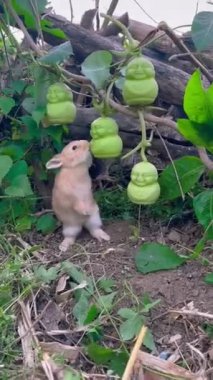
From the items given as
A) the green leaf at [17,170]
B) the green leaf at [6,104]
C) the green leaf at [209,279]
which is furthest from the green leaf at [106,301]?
the green leaf at [6,104]

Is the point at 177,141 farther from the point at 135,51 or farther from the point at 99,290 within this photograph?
the point at 99,290

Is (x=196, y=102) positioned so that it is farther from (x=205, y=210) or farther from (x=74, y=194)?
(x=74, y=194)

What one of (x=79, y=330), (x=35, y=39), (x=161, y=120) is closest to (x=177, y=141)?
(x=161, y=120)

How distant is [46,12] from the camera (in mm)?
1972

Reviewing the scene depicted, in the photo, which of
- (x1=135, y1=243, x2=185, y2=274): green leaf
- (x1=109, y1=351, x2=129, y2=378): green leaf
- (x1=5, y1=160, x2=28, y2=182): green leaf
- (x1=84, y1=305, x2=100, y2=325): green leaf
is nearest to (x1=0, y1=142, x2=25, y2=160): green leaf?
(x1=5, y1=160, x2=28, y2=182): green leaf

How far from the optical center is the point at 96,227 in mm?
1790

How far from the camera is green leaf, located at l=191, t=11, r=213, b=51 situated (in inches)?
64.2

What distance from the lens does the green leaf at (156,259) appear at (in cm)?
164

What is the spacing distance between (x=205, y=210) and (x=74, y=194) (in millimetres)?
279

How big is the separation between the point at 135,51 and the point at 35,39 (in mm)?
378

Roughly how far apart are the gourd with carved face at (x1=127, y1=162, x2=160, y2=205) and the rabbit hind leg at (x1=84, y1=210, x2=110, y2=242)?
0.51ft

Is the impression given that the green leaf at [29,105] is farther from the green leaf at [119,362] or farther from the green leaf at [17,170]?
the green leaf at [119,362]

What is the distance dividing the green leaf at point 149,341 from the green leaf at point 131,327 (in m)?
0.02

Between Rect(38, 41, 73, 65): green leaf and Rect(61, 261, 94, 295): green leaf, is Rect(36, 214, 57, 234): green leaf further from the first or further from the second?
Rect(38, 41, 73, 65): green leaf
